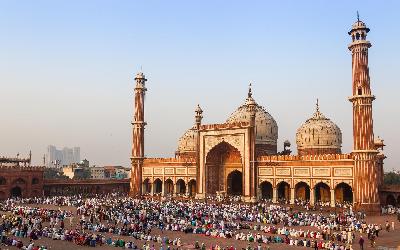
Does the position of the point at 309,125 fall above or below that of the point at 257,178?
above

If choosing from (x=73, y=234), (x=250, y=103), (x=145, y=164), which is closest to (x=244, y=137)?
(x=250, y=103)

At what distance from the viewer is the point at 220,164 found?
43.4m

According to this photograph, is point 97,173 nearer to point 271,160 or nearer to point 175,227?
point 271,160

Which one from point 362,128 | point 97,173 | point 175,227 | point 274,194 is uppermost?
point 362,128

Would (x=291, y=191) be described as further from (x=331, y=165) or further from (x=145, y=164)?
(x=145, y=164)

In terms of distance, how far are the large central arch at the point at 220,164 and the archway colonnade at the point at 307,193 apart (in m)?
3.73

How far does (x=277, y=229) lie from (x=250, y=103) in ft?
62.2

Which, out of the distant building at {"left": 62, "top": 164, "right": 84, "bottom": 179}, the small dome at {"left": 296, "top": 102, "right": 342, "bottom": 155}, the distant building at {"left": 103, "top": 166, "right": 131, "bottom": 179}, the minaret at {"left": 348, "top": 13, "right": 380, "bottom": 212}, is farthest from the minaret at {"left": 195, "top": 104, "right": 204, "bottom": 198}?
the distant building at {"left": 103, "top": 166, "right": 131, "bottom": 179}

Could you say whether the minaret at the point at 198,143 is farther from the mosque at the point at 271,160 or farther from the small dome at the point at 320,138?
the small dome at the point at 320,138

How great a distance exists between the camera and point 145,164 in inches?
1933

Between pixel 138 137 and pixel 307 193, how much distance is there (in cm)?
1990

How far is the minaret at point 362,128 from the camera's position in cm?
3048

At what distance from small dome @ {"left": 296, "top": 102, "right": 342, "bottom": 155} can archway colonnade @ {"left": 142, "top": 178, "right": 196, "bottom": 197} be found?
12.2m

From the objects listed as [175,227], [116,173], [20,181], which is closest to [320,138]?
[175,227]
